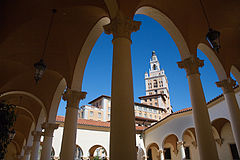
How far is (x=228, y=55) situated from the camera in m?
9.30

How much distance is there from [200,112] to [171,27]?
3541mm

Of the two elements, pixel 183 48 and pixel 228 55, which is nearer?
pixel 183 48

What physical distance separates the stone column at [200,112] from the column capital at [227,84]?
233 cm

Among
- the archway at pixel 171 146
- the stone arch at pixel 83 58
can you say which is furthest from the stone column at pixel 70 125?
the archway at pixel 171 146

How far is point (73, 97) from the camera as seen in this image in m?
8.20

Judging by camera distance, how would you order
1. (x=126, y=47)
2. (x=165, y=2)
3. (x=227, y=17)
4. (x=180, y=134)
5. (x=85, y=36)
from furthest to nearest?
(x=180, y=134)
(x=85, y=36)
(x=227, y=17)
(x=165, y=2)
(x=126, y=47)

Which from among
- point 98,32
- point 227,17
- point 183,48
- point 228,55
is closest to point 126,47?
point 183,48

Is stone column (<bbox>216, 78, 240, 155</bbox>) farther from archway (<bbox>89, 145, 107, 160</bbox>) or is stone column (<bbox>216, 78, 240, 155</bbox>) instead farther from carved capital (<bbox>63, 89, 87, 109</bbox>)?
archway (<bbox>89, 145, 107, 160</bbox>)

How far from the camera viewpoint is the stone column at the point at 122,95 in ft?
11.7

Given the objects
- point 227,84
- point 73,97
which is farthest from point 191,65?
point 73,97

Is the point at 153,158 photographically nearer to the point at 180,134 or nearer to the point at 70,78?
the point at 180,134

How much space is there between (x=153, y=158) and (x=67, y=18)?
21.9 metres

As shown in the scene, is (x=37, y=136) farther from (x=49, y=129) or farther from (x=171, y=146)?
(x=171, y=146)

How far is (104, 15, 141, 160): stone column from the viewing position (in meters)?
3.55
